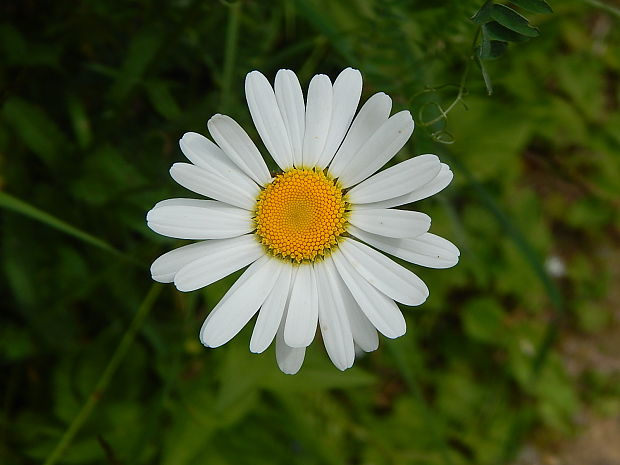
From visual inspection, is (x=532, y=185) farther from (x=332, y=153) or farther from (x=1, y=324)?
(x=1, y=324)

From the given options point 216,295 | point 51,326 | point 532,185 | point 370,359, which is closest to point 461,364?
point 370,359

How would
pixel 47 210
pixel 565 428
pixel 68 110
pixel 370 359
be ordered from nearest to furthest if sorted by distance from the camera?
pixel 47 210 < pixel 68 110 < pixel 370 359 < pixel 565 428

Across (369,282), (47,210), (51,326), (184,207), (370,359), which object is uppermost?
(184,207)

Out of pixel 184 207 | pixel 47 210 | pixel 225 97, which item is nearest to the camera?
pixel 184 207

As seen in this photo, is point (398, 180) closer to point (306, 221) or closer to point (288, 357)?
point (306, 221)

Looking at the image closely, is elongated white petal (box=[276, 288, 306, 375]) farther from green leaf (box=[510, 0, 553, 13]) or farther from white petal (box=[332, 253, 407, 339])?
green leaf (box=[510, 0, 553, 13])

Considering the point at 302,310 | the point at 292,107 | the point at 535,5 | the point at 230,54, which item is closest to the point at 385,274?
the point at 302,310

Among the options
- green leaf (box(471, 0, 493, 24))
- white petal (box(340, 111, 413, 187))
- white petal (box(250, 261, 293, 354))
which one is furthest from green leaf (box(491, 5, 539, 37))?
white petal (box(250, 261, 293, 354))
